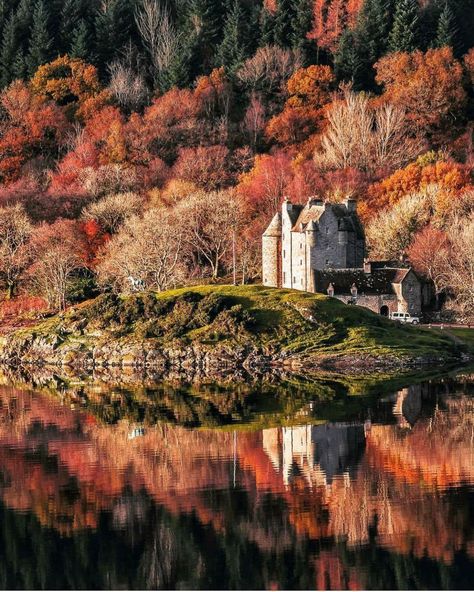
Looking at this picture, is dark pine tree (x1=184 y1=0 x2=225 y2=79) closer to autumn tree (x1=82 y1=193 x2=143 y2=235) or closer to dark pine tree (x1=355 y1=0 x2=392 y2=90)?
dark pine tree (x1=355 y1=0 x2=392 y2=90)

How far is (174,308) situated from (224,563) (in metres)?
64.0

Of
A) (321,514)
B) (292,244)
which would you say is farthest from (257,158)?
(321,514)

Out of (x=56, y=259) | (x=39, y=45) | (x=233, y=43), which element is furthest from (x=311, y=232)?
(x=39, y=45)

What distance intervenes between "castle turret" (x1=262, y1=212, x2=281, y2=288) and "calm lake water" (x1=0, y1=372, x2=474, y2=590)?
41007mm

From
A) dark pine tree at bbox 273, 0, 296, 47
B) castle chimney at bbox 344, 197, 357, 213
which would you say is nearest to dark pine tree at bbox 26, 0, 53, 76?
dark pine tree at bbox 273, 0, 296, 47

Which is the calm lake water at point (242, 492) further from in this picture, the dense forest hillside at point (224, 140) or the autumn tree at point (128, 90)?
the autumn tree at point (128, 90)

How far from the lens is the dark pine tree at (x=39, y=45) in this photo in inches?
7574

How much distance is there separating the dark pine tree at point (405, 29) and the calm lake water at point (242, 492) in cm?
10264

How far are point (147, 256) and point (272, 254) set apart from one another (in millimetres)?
12432

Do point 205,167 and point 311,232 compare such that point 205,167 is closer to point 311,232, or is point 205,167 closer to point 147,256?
point 147,256

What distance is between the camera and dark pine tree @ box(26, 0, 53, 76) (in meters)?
192

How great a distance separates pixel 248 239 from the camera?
13462 cm

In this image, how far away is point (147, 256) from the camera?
126188 millimetres

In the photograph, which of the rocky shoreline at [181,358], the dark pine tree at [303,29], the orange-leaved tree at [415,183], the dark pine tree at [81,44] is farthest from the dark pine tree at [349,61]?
the rocky shoreline at [181,358]
